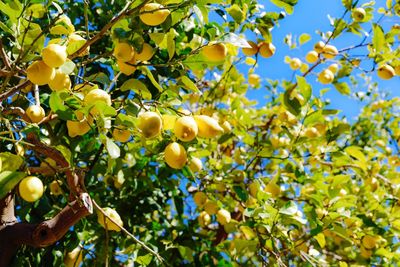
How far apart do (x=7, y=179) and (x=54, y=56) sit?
29 centimetres

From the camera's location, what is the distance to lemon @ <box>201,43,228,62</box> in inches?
46.9

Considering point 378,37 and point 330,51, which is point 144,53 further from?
point 330,51

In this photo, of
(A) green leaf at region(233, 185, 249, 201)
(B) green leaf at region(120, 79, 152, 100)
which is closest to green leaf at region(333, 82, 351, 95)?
(A) green leaf at region(233, 185, 249, 201)

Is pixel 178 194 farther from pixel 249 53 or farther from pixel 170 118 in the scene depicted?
pixel 170 118

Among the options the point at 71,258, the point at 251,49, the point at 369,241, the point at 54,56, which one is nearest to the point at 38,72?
the point at 54,56

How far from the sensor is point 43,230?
1281mm

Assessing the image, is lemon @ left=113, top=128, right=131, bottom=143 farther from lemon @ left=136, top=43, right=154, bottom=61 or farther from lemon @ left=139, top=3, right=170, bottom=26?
lemon @ left=139, top=3, right=170, bottom=26

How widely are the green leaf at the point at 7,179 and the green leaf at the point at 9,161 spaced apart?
0.10ft

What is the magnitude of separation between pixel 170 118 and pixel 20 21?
0.48 meters

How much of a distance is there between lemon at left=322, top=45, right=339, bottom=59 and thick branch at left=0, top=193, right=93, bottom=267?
1.45m

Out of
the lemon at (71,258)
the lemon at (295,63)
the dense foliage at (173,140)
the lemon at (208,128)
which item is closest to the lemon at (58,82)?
the dense foliage at (173,140)

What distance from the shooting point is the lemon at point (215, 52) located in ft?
3.91

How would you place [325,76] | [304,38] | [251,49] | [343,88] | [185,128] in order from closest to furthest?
[185,128], [251,49], [325,76], [343,88], [304,38]

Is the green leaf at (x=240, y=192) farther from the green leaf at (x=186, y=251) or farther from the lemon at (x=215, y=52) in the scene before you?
the lemon at (x=215, y=52)
